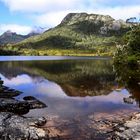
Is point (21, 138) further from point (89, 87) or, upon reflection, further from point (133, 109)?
point (89, 87)

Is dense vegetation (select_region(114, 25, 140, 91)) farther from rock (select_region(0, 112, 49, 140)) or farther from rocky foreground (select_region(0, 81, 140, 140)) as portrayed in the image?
rock (select_region(0, 112, 49, 140))

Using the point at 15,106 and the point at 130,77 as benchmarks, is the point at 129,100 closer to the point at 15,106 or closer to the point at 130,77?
the point at 130,77

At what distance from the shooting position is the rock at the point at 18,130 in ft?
100

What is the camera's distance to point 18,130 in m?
31.7

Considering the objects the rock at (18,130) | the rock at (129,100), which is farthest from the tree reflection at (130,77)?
the rock at (18,130)

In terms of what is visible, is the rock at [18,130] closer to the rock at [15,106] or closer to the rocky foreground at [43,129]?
the rocky foreground at [43,129]

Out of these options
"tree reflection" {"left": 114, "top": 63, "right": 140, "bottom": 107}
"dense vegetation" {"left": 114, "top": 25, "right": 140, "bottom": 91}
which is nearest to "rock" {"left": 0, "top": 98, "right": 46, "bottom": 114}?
"tree reflection" {"left": 114, "top": 63, "right": 140, "bottom": 107}

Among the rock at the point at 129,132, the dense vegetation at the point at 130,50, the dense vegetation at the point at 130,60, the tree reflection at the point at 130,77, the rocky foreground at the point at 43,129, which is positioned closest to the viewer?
the rock at the point at 129,132

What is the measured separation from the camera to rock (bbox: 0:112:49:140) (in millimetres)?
30609

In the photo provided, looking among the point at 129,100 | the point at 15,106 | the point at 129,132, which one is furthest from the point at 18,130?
the point at 129,100

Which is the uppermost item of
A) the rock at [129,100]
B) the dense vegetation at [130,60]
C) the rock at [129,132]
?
the dense vegetation at [130,60]

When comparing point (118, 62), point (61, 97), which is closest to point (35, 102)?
point (61, 97)

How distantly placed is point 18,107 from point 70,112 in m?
8.35

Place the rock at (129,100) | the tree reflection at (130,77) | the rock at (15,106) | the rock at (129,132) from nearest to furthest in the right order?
the rock at (129,132), the rock at (15,106), the rock at (129,100), the tree reflection at (130,77)
